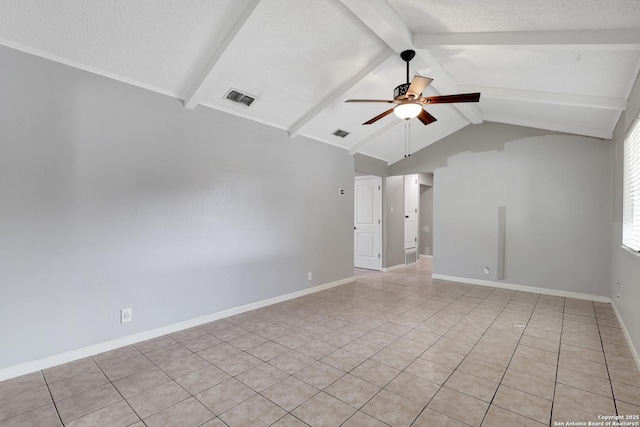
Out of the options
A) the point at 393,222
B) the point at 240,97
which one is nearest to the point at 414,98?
the point at 240,97

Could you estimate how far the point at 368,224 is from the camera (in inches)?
268

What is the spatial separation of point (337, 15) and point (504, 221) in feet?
14.6

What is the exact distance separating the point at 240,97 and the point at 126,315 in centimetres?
267

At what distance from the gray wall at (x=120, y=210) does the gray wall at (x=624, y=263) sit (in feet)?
12.5

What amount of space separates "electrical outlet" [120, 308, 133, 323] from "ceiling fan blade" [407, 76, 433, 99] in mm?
3443

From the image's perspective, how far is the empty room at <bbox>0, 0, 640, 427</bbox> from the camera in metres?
2.15

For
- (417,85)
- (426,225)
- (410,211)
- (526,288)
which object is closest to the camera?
(417,85)

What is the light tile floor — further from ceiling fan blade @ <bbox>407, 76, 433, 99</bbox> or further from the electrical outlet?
ceiling fan blade @ <bbox>407, 76, 433, 99</bbox>

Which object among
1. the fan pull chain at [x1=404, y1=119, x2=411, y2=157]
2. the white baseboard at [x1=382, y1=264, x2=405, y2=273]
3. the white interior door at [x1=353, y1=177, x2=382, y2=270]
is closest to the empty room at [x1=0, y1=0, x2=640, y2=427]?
the fan pull chain at [x1=404, y1=119, x2=411, y2=157]

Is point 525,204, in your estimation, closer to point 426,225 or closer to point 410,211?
point 410,211

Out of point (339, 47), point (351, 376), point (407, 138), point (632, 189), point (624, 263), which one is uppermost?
point (339, 47)

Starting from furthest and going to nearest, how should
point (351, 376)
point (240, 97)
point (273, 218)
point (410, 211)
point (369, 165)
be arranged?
point (410, 211), point (369, 165), point (273, 218), point (240, 97), point (351, 376)

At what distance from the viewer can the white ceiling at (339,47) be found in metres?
2.28

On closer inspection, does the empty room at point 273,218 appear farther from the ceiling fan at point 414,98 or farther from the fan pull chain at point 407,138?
the fan pull chain at point 407,138
